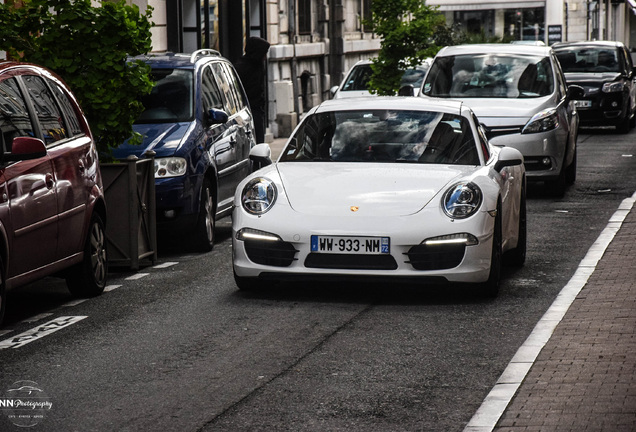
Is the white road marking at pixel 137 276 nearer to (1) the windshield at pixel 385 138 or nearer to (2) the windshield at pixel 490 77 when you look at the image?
(1) the windshield at pixel 385 138

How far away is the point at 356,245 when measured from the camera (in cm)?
903

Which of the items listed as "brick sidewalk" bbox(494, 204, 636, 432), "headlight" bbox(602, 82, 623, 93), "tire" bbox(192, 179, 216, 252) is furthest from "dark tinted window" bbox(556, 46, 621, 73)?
"brick sidewalk" bbox(494, 204, 636, 432)

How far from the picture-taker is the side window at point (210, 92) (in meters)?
13.2

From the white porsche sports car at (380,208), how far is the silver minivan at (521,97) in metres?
6.05

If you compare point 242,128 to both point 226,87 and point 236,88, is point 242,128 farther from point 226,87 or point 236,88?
point 236,88

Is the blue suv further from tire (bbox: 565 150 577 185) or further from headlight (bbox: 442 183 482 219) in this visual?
tire (bbox: 565 150 577 185)

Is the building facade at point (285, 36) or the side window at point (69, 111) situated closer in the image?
the side window at point (69, 111)

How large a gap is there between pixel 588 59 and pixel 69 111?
69.7 ft

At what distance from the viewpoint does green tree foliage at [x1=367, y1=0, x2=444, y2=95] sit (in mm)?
26078

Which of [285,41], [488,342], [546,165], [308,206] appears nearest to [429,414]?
[488,342]

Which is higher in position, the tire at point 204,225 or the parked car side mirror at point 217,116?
the parked car side mirror at point 217,116

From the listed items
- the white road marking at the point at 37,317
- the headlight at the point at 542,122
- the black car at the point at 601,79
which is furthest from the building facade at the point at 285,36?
the white road marking at the point at 37,317

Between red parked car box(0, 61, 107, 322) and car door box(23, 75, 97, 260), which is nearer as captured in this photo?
red parked car box(0, 61, 107, 322)

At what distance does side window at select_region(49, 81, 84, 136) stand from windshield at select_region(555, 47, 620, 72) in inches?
813
